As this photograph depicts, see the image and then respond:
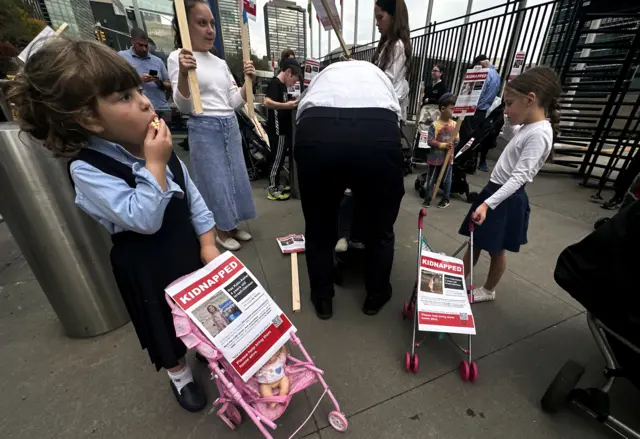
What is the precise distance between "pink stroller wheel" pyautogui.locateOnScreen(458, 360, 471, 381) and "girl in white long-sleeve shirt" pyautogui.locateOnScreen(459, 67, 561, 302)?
0.79 metres

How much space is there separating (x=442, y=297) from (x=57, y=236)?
2200mm

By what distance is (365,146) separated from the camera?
1.45 m

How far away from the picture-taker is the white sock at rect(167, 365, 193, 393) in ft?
4.54

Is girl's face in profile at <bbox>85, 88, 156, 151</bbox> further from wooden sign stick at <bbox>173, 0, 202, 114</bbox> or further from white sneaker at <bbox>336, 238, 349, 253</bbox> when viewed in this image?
white sneaker at <bbox>336, 238, 349, 253</bbox>

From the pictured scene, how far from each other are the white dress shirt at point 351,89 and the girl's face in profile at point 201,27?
3.93ft

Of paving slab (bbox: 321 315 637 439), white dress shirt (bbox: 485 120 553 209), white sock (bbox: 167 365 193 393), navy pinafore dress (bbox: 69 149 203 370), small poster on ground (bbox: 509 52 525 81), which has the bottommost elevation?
paving slab (bbox: 321 315 637 439)

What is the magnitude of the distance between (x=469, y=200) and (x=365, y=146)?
11.3 ft

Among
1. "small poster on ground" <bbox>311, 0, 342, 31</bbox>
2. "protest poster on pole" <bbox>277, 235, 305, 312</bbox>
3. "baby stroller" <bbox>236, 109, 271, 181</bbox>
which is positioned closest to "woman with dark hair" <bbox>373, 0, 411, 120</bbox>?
"small poster on ground" <bbox>311, 0, 342, 31</bbox>

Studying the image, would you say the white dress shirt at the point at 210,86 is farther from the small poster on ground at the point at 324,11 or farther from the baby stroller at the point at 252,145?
the baby stroller at the point at 252,145

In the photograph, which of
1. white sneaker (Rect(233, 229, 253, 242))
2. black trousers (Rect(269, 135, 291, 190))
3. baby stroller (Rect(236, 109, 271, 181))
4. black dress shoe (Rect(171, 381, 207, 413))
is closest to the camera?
black dress shoe (Rect(171, 381, 207, 413))

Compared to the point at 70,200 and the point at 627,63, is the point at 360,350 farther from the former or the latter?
the point at 627,63

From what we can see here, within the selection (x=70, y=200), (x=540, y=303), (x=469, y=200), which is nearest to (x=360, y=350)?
(x=540, y=303)

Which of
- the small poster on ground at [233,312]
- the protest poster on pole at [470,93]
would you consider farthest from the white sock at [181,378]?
the protest poster on pole at [470,93]

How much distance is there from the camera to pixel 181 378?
1.40 m
